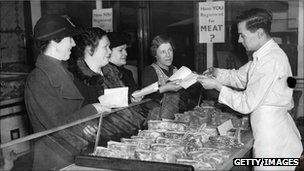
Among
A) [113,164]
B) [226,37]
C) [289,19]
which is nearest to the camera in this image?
[113,164]

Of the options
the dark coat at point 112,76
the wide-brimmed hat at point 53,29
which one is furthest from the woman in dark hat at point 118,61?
the wide-brimmed hat at point 53,29

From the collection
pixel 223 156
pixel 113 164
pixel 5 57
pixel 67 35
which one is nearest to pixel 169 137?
pixel 223 156

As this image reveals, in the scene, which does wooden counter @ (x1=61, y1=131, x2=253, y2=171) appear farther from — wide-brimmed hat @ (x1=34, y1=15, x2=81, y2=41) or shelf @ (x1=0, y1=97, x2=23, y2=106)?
shelf @ (x1=0, y1=97, x2=23, y2=106)

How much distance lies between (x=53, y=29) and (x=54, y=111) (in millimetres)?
583

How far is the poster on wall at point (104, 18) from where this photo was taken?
549 centimetres

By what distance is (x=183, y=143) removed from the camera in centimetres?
257

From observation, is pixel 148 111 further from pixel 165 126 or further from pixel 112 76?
pixel 112 76

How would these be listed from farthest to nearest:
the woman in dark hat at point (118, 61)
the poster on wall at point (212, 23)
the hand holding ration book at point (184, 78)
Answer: the poster on wall at point (212, 23)
the woman in dark hat at point (118, 61)
the hand holding ration book at point (184, 78)

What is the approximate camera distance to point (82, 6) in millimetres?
6375

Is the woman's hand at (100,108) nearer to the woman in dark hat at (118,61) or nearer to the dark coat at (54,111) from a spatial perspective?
the dark coat at (54,111)

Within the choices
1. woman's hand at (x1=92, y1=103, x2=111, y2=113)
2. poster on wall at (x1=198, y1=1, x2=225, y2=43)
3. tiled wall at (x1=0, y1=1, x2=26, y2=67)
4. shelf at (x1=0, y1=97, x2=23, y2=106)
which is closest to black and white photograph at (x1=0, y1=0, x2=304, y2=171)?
woman's hand at (x1=92, y1=103, x2=111, y2=113)

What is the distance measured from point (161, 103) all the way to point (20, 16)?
437 centimetres

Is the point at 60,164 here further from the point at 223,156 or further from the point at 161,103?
the point at 161,103

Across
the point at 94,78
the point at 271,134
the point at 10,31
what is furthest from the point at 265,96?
the point at 10,31
